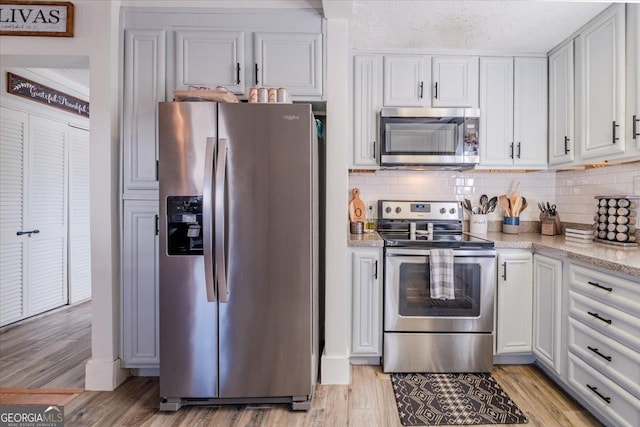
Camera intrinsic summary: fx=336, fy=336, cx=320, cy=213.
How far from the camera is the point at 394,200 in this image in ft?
9.52

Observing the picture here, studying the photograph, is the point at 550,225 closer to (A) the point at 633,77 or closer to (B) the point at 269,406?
(A) the point at 633,77

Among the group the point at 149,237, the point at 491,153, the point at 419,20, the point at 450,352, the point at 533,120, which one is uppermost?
the point at 419,20

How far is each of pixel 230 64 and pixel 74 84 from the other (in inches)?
107

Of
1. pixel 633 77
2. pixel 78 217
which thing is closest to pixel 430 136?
pixel 633 77

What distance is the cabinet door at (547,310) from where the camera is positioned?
82.0 inches

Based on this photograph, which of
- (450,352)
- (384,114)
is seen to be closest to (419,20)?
(384,114)

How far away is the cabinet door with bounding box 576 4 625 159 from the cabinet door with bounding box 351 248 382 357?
1.55 metres

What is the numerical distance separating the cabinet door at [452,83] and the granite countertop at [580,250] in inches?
43.8

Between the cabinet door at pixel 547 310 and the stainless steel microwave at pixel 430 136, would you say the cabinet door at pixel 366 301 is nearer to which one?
the stainless steel microwave at pixel 430 136

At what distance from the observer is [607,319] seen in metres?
1.69

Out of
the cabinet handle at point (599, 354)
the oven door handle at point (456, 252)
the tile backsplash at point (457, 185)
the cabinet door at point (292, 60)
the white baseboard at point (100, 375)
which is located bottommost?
the white baseboard at point (100, 375)

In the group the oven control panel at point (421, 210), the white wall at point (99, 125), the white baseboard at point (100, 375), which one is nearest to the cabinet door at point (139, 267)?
the white wall at point (99, 125)

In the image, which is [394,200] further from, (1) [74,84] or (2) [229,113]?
(1) [74,84]

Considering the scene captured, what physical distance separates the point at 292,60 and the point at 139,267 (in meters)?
1.66
